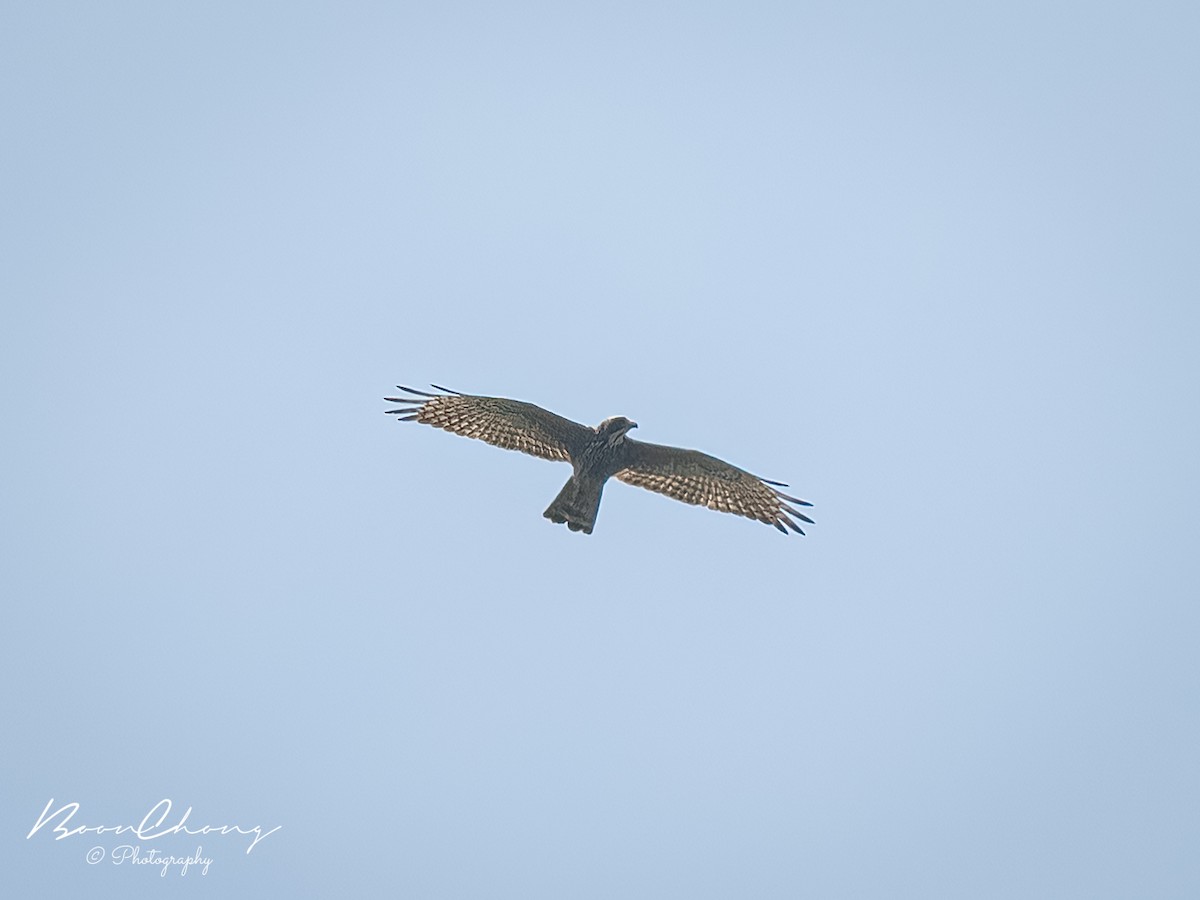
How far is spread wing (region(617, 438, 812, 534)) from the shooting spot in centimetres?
1223

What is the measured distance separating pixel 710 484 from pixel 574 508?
1.86 meters

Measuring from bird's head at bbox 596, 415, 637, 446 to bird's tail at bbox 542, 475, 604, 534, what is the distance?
0.54 m

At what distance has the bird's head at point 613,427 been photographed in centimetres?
1141

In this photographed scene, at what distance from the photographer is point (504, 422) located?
11.9 meters

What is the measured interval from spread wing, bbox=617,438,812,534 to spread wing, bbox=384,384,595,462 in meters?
0.84

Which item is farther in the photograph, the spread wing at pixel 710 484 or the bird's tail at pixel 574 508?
the spread wing at pixel 710 484

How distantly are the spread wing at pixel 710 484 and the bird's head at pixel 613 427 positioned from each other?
724 millimetres

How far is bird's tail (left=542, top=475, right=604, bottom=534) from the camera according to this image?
11.4 m

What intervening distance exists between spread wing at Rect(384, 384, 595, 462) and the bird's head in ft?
0.55

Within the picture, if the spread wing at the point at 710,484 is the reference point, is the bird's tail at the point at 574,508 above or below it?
below

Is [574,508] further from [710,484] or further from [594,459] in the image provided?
[710,484]

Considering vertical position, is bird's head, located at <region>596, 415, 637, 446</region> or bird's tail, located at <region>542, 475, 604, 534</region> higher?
bird's head, located at <region>596, 415, 637, 446</region>

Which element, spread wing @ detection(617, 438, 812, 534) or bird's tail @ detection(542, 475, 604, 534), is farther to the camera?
spread wing @ detection(617, 438, 812, 534)

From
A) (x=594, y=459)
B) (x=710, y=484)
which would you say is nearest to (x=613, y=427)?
(x=594, y=459)
